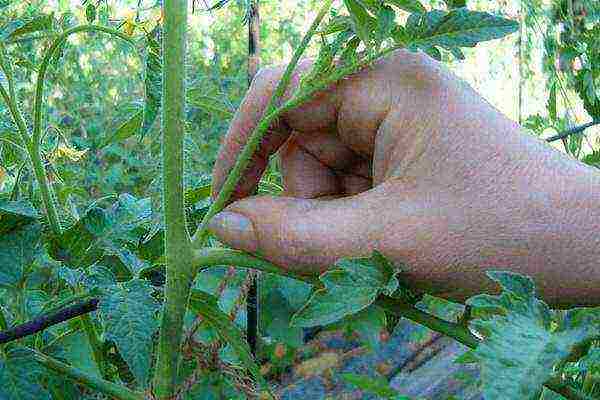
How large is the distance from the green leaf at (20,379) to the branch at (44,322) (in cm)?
3

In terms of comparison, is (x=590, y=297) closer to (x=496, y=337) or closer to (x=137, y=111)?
(x=496, y=337)

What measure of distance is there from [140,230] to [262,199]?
6.3 inches

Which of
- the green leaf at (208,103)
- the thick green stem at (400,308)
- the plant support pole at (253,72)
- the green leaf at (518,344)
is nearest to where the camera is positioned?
the green leaf at (518,344)

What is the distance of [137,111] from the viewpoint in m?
1.08

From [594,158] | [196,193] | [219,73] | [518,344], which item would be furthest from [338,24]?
[219,73]

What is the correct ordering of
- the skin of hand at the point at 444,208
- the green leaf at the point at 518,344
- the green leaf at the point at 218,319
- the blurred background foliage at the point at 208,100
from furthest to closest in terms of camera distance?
the blurred background foliage at the point at 208,100
the green leaf at the point at 218,319
the skin of hand at the point at 444,208
the green leaf at the point at 518,344

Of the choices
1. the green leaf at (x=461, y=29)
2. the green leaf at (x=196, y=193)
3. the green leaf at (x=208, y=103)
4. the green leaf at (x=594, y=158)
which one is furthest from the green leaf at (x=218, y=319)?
the green leaf at (x=594, y=158)

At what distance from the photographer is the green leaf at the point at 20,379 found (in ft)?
2.67

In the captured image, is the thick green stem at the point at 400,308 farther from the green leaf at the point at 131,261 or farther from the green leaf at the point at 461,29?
the green leaf at the point at 461,29

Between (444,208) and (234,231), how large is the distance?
0.23 m

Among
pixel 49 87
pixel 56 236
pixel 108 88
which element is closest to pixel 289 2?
pixel 108 88

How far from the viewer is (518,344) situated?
58 cm

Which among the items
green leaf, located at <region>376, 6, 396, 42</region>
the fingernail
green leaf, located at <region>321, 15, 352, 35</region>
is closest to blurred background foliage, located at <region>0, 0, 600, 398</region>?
the fingernail

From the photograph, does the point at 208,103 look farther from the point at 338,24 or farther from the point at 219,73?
the point at 219,73
